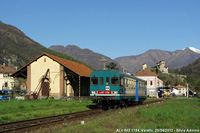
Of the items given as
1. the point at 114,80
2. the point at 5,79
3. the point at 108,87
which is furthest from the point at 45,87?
the point at 5,79

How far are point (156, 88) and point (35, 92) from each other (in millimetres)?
47745

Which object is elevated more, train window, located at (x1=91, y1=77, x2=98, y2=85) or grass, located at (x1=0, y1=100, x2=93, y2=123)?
train window, located at (x1=91, y1=77, x2=98, y2=85)

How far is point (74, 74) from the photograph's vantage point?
39.1 meters

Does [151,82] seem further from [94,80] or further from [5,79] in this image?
[94,80]

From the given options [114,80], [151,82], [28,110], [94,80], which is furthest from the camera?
[151,82]

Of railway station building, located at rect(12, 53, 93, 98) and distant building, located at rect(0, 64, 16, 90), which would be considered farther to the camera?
distant building, located at rect(0, 64, 16, 90)

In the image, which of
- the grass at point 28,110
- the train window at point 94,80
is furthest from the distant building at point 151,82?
the train window at point 94,80

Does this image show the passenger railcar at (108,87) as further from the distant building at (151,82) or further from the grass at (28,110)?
the distant building at (151,82)

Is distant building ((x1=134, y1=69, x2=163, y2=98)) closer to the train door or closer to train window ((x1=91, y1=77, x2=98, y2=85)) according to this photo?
the train door

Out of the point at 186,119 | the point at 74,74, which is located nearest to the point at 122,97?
the point at 186,119

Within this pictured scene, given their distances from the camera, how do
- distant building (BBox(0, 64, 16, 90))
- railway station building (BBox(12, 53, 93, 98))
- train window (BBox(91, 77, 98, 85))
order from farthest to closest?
distant building (BBox(0, 64, 16, 90)) → railway station building (BBox(12, 53, 93, 98)) → train window (BBox(91, 77, 98, 85))

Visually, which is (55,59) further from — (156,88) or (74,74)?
(156,88)

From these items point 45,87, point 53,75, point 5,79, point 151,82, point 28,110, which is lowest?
point 28,110

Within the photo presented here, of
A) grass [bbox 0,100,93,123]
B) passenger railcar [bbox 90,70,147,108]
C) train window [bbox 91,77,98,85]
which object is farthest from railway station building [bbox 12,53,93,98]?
passenger railcar [bbox 90,70,147,108]
